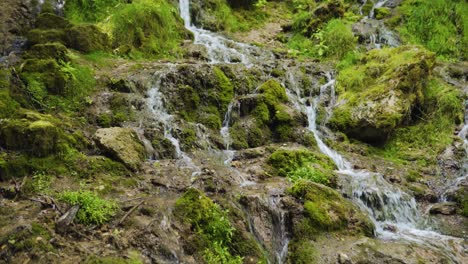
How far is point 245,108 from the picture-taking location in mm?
9664

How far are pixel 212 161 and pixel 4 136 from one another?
3815 millimetres

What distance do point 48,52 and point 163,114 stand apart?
10.1ft

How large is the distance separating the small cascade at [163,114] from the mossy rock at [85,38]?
7.90 feet

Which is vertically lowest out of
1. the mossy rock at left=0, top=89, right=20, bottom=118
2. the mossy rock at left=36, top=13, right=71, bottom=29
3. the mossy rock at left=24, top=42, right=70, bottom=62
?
the mossy rock at left=0, top=89, right=20, bottom=118

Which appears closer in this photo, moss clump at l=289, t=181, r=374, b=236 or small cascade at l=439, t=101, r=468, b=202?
moss clump at l=289, t=181, r=374, b=236

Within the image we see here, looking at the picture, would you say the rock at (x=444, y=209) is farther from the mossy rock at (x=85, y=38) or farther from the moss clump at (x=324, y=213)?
the mossy rock at (x=85, y=38)

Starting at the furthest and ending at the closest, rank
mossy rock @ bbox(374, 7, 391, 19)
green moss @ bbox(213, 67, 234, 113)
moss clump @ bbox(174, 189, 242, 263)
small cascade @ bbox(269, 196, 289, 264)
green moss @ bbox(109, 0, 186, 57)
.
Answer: mossy rock @ bbox(374, 7, 391, 19) → green moss @ bbox(109, 0, 186, 57) → green moss @ bbox(213, 67, 234, 113) → small cascade @ bbox(269, 196, 289, 264) → moss clump @ bbox(174, 189, 242, 263)

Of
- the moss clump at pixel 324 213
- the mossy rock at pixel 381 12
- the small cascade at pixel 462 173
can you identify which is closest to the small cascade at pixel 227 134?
the moss clump at pixel 324 213

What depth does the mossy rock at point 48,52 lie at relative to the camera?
861cm

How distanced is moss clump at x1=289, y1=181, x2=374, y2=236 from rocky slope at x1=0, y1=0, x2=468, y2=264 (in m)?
0.03

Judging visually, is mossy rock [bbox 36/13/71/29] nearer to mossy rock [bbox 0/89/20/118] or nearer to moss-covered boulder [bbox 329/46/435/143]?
mossy rock [bbox 0/89/20/118]

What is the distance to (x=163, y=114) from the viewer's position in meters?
8.88

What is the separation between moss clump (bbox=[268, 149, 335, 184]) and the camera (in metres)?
7.39

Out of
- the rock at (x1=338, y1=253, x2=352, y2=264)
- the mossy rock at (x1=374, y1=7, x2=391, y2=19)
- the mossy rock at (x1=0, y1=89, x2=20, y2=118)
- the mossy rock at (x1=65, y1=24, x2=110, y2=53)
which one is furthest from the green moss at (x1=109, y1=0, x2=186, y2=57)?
the mossy rock at (x1=374, y1=7, x2=391, y2=19)
